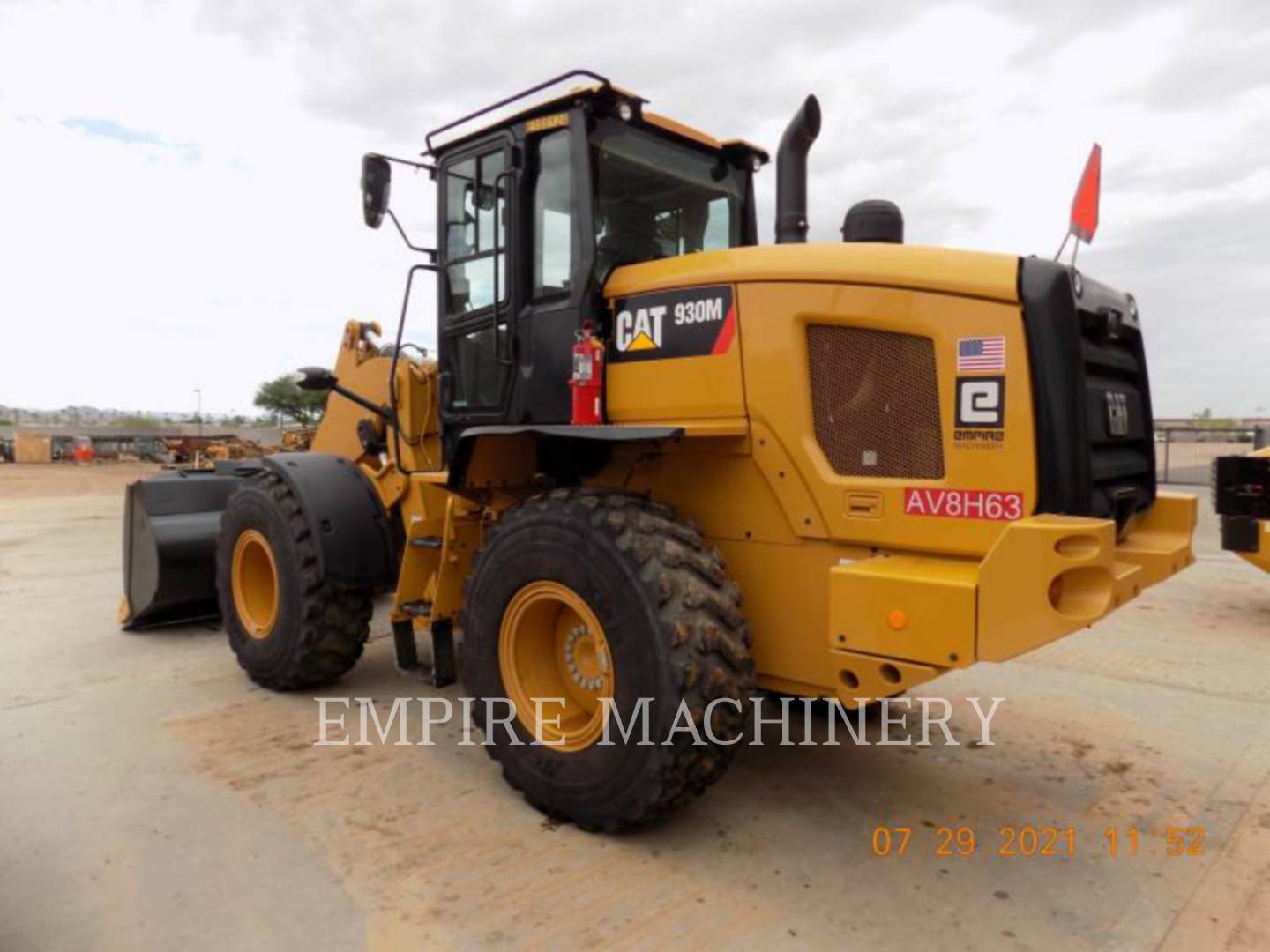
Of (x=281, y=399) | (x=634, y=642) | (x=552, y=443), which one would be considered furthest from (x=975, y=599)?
(x=281, y=399)

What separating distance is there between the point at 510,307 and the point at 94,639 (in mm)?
4275

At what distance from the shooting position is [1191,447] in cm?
1970

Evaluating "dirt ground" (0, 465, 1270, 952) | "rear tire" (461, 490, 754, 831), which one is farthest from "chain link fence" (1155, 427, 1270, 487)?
"rear tire" (461, 490, 754, 831)

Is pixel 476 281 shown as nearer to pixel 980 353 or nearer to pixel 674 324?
pixel 674 324

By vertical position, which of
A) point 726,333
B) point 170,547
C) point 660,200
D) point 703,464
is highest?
point 660,200

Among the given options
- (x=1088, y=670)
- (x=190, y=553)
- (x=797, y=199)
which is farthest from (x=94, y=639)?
(x=1088, y=670)

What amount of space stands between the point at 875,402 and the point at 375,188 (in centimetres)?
281

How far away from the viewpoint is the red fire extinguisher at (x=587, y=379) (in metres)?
3.76

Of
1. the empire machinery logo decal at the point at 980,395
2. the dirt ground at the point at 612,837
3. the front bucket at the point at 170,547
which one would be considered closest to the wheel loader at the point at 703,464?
the empire machinery logo decal at the point at 980,395

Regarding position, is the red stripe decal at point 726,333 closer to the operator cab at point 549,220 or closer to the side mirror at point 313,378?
the operator cab at point 549,220

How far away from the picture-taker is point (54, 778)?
3.82 m

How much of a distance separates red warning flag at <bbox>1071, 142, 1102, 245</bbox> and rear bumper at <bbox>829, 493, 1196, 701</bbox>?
1.01 metres

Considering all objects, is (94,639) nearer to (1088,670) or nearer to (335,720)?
(335,720)

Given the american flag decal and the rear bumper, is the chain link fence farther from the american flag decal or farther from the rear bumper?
the rear bumper
